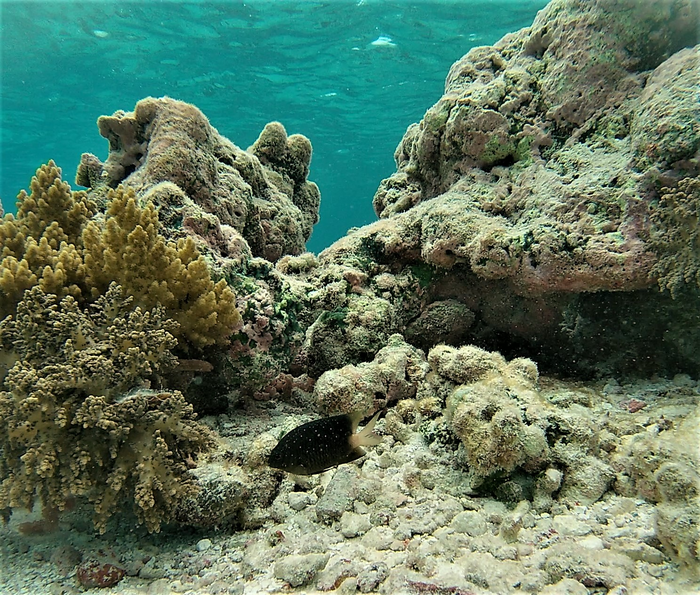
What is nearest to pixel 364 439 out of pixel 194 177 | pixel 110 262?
pixel 110 262

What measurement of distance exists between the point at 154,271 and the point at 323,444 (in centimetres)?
168

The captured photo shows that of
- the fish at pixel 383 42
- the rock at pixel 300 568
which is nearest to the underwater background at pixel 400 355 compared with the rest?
the rock at pixel 300 568

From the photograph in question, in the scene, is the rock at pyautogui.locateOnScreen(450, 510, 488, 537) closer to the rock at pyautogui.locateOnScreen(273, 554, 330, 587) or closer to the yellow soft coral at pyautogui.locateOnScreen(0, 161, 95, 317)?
the rock at pyautogui.locateOnScreen(273, 554, 330, 587)

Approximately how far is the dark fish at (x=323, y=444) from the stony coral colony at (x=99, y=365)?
24.8 inches

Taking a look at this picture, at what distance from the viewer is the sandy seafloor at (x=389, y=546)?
5.42ft

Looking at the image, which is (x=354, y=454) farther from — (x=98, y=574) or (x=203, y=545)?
(x=98, y=574)

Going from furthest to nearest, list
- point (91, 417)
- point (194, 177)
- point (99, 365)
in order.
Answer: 1. point (194, 177)
2. point (99, 365)
3. point (91, 417)

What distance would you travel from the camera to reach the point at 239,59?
20875mm

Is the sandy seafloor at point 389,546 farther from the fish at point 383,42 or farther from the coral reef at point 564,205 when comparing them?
the fish at point 383,42

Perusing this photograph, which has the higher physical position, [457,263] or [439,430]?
[457,263]

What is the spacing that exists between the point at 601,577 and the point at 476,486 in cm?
84

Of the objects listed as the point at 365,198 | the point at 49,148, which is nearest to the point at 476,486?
the point at 49,148

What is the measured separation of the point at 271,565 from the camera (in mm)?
2020

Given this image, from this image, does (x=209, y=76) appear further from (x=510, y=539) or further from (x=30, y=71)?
(x=510, y=539)
